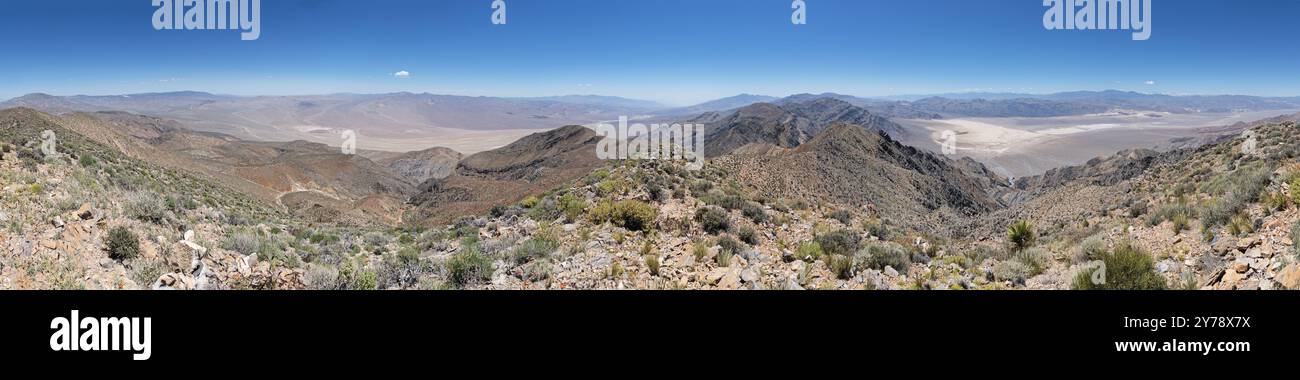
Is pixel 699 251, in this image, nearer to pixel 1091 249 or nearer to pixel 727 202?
pixel 727 202

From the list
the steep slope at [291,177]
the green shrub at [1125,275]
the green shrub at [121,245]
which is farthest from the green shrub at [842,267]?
the steep slope at [291,177]

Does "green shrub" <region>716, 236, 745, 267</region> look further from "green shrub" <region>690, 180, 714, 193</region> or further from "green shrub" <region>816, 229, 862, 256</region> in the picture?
"green shrub" <region>690, 180, 714, 193</region>

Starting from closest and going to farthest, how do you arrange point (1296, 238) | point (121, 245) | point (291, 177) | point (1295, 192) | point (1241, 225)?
point (1296, 238)
point (121, 245)
point (1241, 225)
point (1295, 192)
point (291, 177)

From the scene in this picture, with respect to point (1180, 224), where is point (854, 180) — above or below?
above

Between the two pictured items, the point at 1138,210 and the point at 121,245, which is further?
the point at 1138,210

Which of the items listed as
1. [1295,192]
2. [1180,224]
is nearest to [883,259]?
[1180,224]
